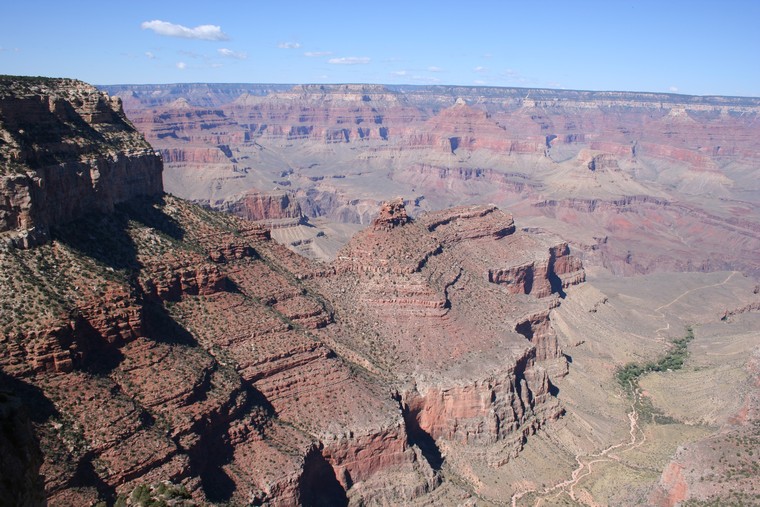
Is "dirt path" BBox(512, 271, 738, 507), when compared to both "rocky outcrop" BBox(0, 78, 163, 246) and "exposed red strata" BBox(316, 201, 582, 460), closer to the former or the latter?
"exposed red strata" BBox(316, 201, 582, 460)

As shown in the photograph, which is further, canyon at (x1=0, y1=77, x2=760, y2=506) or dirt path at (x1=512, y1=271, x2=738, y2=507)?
dirt path at (x1=512, y1=271, x2=738, y2=507)

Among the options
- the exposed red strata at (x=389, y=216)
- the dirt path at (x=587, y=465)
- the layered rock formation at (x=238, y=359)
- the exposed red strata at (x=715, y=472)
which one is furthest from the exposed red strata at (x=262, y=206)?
the exposed red strata at (x=715, y=472)

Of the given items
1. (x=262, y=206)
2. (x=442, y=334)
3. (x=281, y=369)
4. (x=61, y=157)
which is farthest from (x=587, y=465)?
(x=262, y=206)

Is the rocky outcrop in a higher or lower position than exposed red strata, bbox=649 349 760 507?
higher

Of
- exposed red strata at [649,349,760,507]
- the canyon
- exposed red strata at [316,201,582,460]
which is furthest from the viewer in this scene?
exposed red strata at [316,201,582,460]

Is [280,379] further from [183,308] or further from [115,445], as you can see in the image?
[115,445]

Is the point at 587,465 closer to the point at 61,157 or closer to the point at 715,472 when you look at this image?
the point at 715,472

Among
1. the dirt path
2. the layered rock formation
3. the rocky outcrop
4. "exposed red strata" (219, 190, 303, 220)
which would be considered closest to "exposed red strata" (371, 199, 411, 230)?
the layered rock formation

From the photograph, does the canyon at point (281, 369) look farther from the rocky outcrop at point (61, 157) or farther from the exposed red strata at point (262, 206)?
the exposed red strata at point (262, 206)
